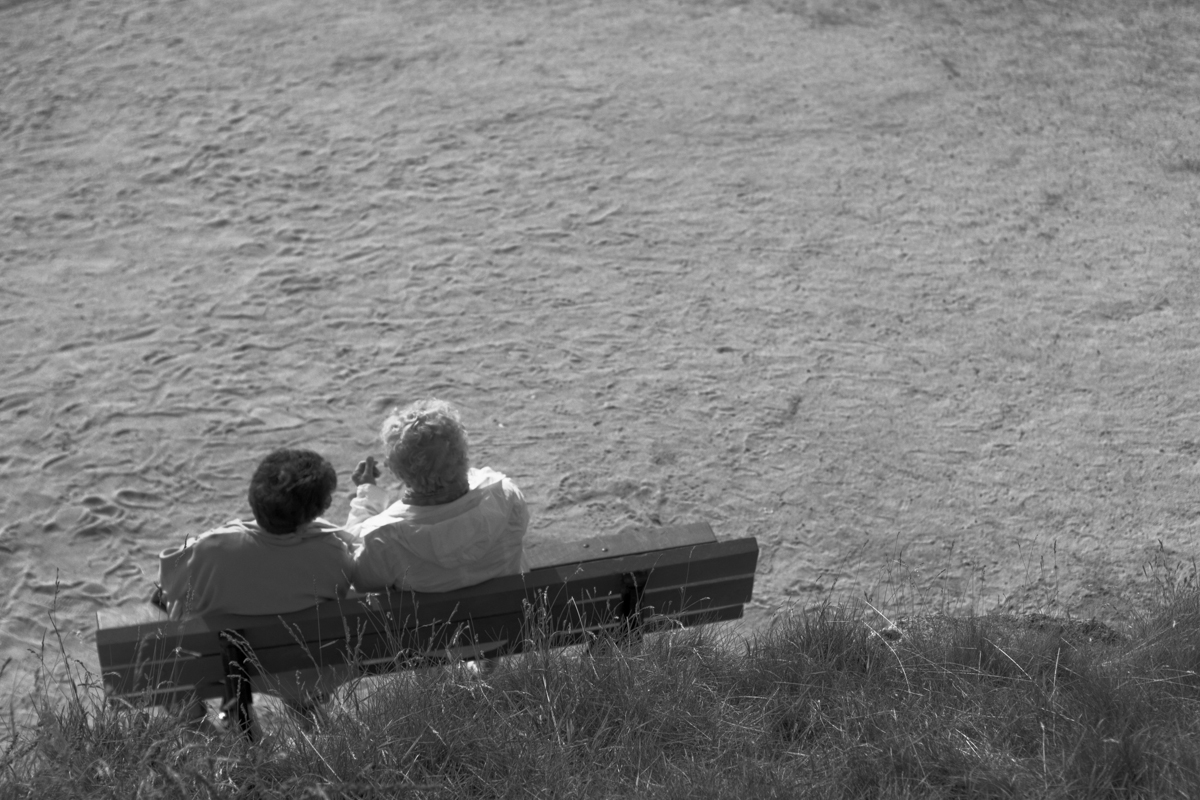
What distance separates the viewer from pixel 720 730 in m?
3.94

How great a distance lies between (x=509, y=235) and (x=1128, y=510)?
12.6 ft

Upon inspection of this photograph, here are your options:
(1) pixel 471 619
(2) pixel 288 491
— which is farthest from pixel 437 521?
(2) pixel 288 491

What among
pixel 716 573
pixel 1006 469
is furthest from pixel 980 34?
pixel 716 573

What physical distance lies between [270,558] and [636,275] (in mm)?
3642

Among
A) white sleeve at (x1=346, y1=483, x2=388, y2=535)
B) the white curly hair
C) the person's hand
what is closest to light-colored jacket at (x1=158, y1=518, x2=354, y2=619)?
the white curly hair

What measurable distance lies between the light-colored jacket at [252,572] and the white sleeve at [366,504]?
66cm

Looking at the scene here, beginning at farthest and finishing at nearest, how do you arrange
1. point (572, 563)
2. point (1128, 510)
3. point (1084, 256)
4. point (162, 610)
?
point (1084, 256) → point (1128, 510) → point (162, 610) → point (572, 563)

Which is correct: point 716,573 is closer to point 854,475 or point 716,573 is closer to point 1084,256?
point 854,475

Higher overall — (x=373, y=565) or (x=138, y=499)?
(x=373, y=565)

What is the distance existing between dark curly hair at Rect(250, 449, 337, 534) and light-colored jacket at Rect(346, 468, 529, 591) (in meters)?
0.23

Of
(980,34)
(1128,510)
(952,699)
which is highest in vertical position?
(980,34)

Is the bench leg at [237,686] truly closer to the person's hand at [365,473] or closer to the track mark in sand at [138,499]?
the person's hand at [365,473]

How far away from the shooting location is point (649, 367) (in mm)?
6855

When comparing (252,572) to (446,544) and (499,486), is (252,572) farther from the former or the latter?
(499,486)
